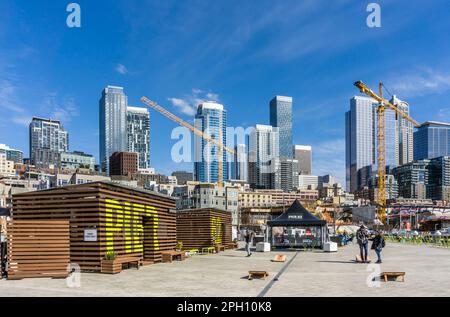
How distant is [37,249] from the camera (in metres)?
16.9

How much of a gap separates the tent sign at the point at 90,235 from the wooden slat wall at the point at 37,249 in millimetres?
976

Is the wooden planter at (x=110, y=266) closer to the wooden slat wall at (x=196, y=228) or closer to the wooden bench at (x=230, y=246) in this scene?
the wooden slat wall at (x=196, y=228)

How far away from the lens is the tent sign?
718 inches

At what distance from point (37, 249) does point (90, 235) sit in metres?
2.04

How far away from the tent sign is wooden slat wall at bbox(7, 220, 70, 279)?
3.20 feet

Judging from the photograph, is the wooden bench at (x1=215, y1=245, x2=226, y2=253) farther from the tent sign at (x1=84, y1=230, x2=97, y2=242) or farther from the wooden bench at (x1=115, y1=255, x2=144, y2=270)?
the tent sign at (x1=84, y1=230, x2=97, y2=242)

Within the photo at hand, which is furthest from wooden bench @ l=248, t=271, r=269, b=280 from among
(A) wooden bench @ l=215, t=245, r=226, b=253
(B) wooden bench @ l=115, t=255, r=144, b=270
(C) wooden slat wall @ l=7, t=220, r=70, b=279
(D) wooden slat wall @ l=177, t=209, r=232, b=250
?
(A) wooden bench @ l=215, t=245, r=226, b=253

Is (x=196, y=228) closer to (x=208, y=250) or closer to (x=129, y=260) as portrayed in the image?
(x=208, y=250)
